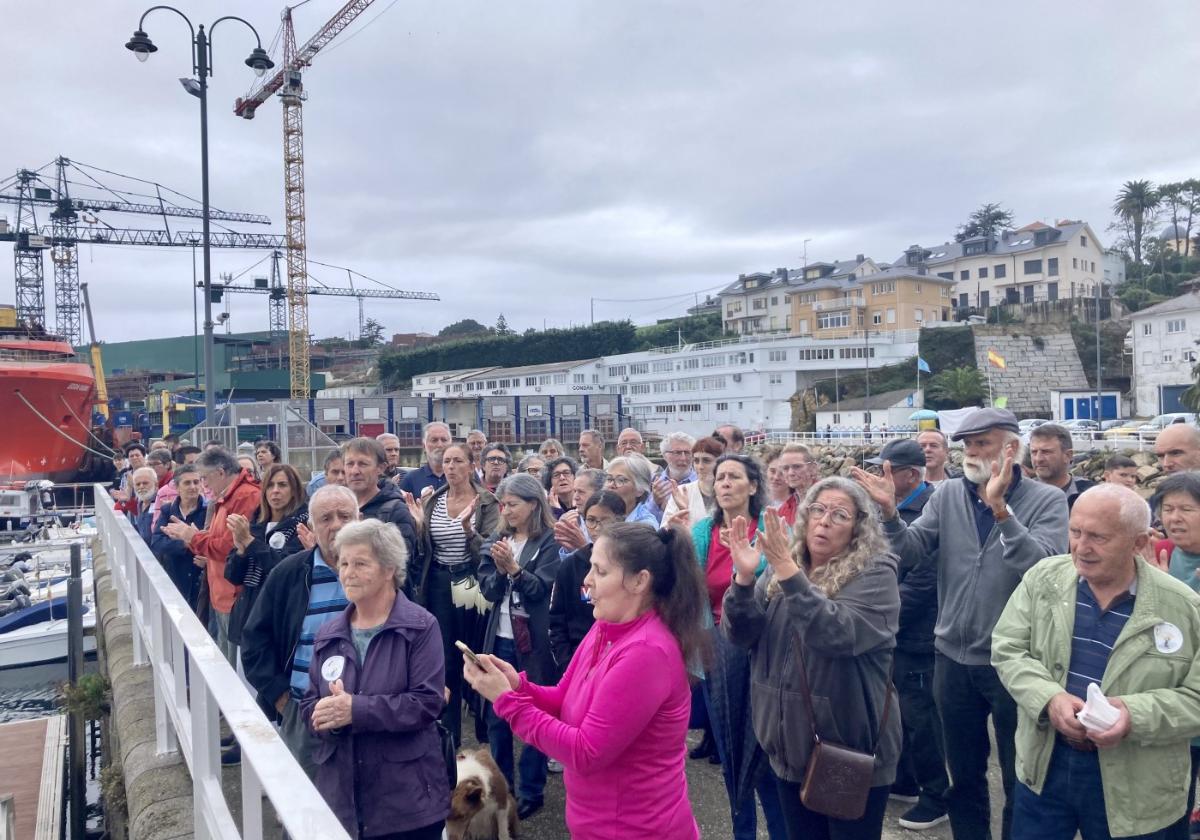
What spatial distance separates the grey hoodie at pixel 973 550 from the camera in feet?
11.0

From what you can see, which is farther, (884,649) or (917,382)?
(917,382)

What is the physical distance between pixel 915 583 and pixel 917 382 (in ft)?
167

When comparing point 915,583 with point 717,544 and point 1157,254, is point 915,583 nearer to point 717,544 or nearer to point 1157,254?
point 717,544

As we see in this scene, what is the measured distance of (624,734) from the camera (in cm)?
232

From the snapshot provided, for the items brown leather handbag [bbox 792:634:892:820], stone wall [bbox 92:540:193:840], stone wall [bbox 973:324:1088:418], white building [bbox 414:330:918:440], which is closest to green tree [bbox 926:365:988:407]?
stone wall [bbox 973:324:1088:418]

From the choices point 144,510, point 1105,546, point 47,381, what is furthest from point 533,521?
point 47,381

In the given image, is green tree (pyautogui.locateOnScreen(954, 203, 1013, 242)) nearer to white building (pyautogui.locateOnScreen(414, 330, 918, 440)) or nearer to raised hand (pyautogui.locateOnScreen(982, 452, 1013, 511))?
white building (pyautogui.locateOnScreen(414, 330, 918, 440))

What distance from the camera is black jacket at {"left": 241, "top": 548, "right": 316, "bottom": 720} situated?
3.42 metres

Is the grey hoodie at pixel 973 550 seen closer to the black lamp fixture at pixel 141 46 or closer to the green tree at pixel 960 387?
Answer: the black lamp fixture at pixel 141 46

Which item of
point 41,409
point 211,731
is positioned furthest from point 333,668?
point 41,409

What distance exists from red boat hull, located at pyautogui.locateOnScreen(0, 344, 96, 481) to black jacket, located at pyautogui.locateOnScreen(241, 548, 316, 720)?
27.0 meters

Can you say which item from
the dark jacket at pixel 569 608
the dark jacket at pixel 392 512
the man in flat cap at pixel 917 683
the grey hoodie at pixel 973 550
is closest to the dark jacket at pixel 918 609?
the man in flat cap at pixel 917 683

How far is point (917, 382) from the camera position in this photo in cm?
5147

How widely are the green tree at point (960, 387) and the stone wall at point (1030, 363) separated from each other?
7.94ft
